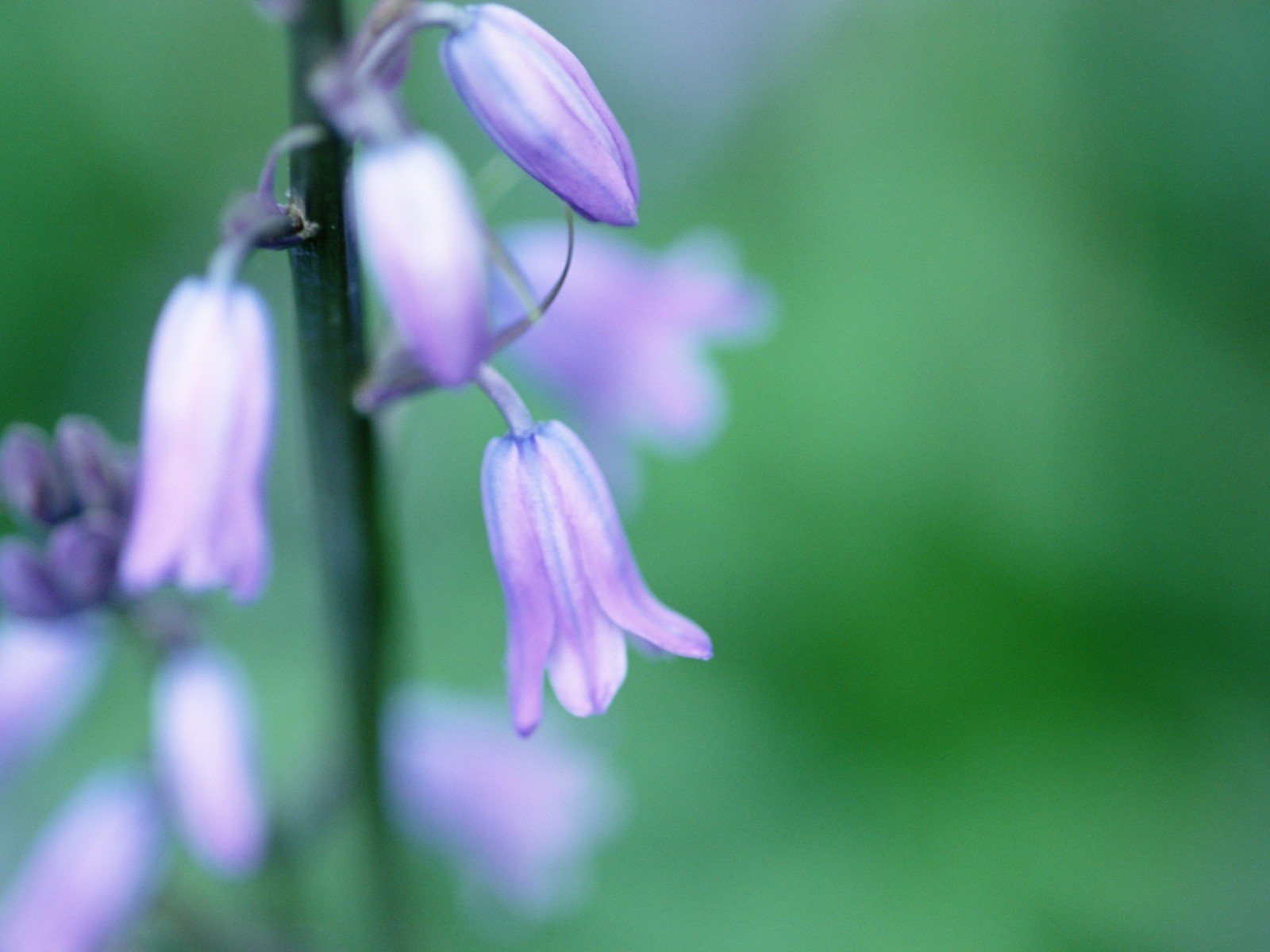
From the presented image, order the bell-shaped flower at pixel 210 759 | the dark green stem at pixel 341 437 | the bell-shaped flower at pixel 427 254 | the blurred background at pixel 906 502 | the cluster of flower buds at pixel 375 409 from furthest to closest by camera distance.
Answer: the blurred background at pixel 906 502 < the bell-shaped flower at pixel 210 759 < the dark green stem at pixel 341 437 < the cluster of flower buds at pixel 375 409 < the bell-shaped flower at pixel 427 254

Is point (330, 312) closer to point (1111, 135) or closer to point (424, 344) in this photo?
point (424, 344)

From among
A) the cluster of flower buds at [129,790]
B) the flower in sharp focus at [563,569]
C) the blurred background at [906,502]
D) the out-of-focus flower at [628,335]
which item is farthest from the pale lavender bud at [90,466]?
the blurred background at [906,502]

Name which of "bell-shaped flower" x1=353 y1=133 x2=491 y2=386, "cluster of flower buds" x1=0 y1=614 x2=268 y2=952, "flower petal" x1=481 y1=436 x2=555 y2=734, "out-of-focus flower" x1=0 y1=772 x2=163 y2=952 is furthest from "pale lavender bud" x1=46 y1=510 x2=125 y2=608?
"bell-shaped flower" x1=353 y1=133 x2=491 y2=386

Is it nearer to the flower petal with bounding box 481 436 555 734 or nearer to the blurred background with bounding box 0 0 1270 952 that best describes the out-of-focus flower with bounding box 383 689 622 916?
the blurred background with bounding box 0 0 1270 952

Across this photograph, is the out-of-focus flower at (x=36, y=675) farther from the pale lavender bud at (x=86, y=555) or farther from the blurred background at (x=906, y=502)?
the blurred background at (x=906, y=502)

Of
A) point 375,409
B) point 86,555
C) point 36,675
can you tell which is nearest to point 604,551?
point 375,409

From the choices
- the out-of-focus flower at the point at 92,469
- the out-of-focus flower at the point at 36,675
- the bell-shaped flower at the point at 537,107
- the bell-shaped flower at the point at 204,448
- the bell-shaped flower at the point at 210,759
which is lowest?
the out-of-focus flower at the point at 36,675
